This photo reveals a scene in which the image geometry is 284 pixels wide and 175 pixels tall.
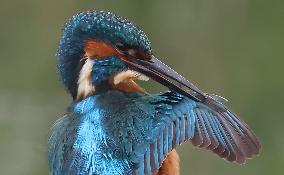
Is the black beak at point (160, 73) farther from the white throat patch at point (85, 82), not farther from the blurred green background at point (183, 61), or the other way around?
the blurred green background at point (183, 61)

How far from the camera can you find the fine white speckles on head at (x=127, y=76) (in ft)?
14.0

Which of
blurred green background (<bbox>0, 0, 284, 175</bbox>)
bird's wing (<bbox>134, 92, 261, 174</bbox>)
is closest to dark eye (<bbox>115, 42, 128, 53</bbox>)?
bird's wing (<bbox>134, 92, 261, 174</bbox>)

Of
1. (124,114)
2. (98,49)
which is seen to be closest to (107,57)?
(98,49)

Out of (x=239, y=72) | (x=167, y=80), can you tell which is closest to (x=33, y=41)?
(x=239, y=72)

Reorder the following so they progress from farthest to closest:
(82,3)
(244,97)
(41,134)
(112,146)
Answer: (82,3), (244,97), (41,134), (112,146)

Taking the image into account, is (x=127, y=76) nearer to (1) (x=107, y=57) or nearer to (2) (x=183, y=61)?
(1) (x=107, y=57)

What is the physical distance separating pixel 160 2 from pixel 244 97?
3.37ft

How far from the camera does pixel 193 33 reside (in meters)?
7.88

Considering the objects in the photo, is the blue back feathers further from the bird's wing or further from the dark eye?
the dark eye

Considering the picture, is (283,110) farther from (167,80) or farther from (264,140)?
(167,80)

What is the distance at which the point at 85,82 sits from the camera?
432 centimetres

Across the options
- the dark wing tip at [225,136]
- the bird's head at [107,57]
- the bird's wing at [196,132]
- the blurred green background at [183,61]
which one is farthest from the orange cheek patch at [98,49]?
the blurred green background at [183,61]

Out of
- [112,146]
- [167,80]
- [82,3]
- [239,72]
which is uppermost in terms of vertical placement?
[82,3]

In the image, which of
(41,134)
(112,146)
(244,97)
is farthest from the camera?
(244,97)
